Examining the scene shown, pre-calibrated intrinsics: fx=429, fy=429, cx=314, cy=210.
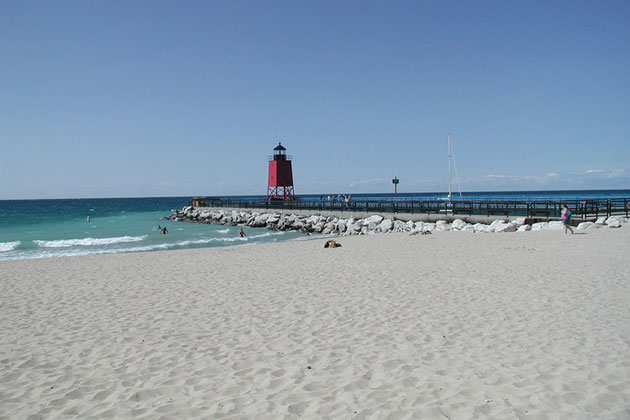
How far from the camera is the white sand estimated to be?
4281 mm

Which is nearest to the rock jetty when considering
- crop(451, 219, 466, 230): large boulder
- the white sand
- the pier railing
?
crop(451, 219, 466, 230): large boulder

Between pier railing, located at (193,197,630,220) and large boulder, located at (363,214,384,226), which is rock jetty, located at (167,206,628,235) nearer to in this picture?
large boulder, located at (363,214,384,226)

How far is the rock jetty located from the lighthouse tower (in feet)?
17.9

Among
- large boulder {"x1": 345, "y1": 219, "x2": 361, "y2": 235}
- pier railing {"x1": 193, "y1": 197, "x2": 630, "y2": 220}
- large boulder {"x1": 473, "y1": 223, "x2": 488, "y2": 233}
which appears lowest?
large boulder {"x1": 345, "y1": 219, "x2": 361, "y2": 235}

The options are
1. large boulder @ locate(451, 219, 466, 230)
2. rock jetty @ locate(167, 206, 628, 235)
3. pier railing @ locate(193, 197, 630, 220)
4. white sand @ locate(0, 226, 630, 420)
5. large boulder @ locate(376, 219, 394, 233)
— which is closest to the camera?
white sand @ locate(0, 226, 630, 420)

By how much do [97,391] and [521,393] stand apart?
4.49 metres

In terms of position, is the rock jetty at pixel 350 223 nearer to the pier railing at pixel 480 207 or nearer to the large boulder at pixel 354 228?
the large boulder at pixel 354 228

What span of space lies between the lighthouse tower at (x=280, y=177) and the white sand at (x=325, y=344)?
3802cm

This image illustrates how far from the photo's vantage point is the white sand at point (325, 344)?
4.28 meters

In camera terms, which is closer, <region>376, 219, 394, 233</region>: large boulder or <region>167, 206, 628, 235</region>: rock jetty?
<region>167, 206, 628, 235</region>: rock jetty

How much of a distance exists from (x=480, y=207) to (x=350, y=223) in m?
9.63

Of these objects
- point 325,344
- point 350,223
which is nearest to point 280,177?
point 350,223

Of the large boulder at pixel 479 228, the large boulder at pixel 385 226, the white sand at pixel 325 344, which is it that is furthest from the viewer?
the large boulder at pixel 385 226

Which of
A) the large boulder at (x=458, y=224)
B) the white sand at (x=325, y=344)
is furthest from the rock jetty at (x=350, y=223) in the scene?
the white sand at (x=325, y=344)
